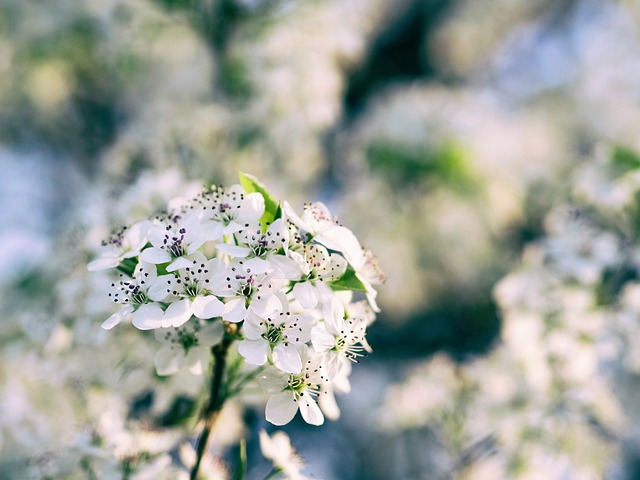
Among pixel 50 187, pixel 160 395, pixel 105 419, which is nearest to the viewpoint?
pixel 105 419

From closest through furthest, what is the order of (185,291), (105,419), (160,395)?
1. (185,291)
2. (105,419)
3. (160,395)

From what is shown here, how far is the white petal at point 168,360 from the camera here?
134 cm

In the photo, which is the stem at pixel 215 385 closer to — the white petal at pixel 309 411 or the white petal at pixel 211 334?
the white petal at pixel 211 334

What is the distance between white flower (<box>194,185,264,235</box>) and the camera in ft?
3.93

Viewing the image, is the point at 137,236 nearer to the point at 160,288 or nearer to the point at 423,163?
the point at 160,288

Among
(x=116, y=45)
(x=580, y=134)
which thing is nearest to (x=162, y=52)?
(x=116, y=45)

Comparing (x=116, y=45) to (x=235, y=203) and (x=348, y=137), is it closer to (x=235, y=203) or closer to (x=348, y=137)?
(x=348, y=137)

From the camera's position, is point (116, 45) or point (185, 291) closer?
point (185, 291)

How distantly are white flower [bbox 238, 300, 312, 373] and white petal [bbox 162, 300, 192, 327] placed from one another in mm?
105

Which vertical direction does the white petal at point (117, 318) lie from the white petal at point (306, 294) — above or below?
above

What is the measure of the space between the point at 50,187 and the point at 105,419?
330 cm

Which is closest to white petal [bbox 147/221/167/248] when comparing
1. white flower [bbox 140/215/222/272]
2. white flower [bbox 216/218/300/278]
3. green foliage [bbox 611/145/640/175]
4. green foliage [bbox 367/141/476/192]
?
white flower [bbox 140/215/222/272]

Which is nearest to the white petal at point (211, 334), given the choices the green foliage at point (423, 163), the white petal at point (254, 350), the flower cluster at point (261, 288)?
the flower cluster at point (261, 288)

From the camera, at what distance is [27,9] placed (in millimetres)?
4137
